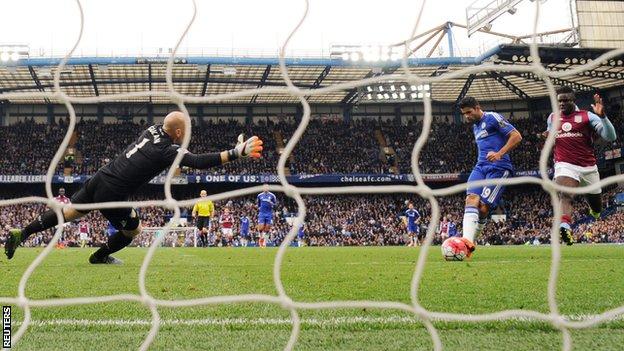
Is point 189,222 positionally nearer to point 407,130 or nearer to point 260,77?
point 260,77

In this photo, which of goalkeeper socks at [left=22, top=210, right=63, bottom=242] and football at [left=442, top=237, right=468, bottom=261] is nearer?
goalkeeper socks at [left=22, top=210, right=63, bottom=242]

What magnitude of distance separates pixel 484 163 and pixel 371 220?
75.4 feet

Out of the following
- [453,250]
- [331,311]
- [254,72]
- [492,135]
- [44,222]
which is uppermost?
[254,72]

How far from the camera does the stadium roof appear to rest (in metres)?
27.0

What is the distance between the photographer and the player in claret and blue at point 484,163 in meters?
6.62

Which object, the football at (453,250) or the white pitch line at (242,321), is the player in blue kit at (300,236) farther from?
the white pitch line at (242,321)

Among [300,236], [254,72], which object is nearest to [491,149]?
[300,236]

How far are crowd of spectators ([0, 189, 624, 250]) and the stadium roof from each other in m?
5.70

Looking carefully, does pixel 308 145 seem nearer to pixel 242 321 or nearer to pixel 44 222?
pixel 44 222

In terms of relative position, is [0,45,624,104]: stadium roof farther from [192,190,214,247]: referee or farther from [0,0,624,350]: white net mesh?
[0,0,624,350]: white net mesh

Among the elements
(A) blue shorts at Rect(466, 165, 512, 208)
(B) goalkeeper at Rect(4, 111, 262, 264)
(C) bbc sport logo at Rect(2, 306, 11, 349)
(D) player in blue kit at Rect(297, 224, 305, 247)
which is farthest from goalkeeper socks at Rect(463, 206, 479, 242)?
(D) player in blue kit at Rect(297, 224, 305, 247)

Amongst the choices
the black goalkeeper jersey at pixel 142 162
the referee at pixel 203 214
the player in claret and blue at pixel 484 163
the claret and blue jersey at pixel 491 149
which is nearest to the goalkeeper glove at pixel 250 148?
the black goalkeeper jersey at pixel 142 162

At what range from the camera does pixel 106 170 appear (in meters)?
6.18

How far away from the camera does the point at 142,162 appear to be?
6.04m
